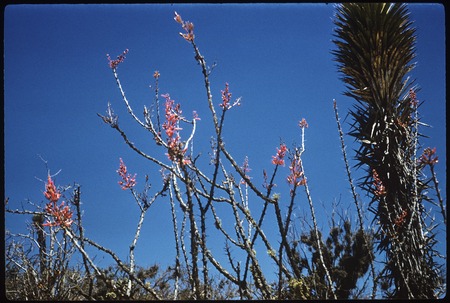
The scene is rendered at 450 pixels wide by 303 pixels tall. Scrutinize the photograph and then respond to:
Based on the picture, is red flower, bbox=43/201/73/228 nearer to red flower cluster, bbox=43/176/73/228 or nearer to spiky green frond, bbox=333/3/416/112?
red flower cluster, bbox=43/176/73/228

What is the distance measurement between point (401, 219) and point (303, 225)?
4.18 feet

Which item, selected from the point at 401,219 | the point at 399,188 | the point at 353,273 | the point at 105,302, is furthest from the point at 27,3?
the point at 353,273

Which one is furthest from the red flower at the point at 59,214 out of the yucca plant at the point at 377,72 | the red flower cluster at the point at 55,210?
the yucca plant at the point at 377,72

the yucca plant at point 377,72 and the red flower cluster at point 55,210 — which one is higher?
the yucca plant at point 377,72

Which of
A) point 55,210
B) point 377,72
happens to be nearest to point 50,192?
point 55,210

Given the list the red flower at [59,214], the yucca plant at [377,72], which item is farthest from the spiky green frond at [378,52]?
the red flower at [59,214]

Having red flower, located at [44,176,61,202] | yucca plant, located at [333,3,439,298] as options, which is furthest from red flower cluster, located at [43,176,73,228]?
yucca plant, located at [333,3,439,298]

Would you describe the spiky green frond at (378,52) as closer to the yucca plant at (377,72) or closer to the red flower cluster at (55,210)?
the yucca plant at (377,72)

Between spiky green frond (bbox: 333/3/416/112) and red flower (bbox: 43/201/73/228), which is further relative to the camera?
spiky green frond (bbox: 333/3/416/112)

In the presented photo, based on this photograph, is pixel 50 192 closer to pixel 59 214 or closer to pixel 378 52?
pixel 59 214

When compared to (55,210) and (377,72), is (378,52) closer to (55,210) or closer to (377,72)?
(377,72)

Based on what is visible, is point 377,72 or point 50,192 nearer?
point 50,192

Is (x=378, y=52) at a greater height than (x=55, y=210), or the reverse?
(x=378, y=52)

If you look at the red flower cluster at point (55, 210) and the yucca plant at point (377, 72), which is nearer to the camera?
the red flower cluster at point (55, 210)
